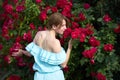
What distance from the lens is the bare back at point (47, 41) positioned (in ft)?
14.1

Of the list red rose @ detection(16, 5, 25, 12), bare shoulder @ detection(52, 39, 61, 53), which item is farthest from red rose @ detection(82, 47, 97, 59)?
red rose @ detection(16, 5, 25, 12)

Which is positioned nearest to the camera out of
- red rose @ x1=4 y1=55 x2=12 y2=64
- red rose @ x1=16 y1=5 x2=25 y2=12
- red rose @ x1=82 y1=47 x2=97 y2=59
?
red rose @ x1=82 y1=47 x2=97 y2=59

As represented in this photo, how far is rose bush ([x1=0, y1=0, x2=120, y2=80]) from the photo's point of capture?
15.3 ft

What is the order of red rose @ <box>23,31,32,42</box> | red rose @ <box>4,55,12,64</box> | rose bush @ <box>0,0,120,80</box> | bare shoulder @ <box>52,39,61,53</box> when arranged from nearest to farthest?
bare shoulder @ <box>52,39,61,53</box>, rose bush @ <box>0,0,120,80</box>, red rose @ <box>23,31,32,42</box>, red rose @ <box>4,55,12,64</box>

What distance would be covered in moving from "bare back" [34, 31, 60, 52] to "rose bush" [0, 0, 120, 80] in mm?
265

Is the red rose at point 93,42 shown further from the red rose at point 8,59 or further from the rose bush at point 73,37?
the red rose at point 8,59

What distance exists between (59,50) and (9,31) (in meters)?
1.16

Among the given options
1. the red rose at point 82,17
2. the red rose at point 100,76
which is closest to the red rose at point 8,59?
the red rose at point 82,17

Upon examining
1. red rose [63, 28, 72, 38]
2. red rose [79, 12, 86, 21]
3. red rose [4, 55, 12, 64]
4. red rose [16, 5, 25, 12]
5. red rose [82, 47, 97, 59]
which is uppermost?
red rose [16, 5, 25, 12]

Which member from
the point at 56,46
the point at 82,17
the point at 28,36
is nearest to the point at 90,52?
the point at 56,46

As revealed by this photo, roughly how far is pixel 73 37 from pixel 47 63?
1.31 ft

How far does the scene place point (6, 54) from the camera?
527 centimetres

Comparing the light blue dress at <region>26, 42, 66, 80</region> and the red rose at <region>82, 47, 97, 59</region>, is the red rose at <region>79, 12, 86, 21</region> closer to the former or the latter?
the red rose at <region>82, 47, 97, 59</region>

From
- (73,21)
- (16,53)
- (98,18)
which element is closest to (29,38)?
(16,53)
